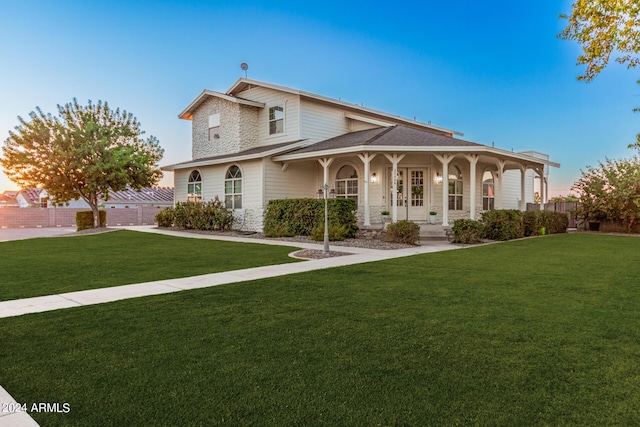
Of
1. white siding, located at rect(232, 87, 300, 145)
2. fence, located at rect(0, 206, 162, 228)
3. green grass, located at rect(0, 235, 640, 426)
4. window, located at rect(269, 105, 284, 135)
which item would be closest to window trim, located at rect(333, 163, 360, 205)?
white siding, located at rect(232, 87, 300, 145)

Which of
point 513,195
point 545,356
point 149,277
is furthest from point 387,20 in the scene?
point 545,356

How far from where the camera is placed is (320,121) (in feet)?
61.3

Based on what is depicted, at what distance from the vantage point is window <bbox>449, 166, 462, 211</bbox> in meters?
17.3

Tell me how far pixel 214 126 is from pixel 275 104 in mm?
4072

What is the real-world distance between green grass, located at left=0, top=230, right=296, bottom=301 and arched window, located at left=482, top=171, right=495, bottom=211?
12356mm

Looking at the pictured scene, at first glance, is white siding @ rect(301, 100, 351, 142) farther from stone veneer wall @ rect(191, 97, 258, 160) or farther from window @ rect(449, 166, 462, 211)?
window @ rect(449, 166, 462, 211)

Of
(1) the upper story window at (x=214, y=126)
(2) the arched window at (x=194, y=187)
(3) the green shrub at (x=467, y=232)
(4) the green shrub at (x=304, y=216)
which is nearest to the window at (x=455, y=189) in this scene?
(3) the green shrub at (x=467, y=232)

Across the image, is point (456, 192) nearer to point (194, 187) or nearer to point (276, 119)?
point (276, 119)

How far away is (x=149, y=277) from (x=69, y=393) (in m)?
4.49

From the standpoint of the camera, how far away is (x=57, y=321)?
13.7 feet

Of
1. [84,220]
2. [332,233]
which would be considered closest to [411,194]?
[332,233]

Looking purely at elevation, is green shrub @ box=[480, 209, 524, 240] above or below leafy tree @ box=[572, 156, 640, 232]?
below

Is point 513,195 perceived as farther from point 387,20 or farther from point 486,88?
point 387,20

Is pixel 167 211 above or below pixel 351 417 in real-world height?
above
